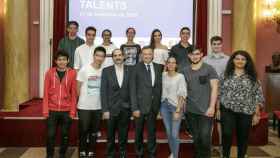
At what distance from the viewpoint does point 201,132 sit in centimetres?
514

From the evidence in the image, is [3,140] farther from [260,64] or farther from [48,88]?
[260,64]

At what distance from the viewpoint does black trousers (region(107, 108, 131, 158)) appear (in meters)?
5.43

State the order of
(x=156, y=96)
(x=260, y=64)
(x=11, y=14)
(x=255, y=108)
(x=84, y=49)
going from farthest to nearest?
(x=260, y=64) → (x=11, y=14) → (x=84, y=49) → (x=156, y=96) → (x=255, y=108)

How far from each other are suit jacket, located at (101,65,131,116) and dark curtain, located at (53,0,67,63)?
3745mm

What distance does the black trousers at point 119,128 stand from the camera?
5.43 metres

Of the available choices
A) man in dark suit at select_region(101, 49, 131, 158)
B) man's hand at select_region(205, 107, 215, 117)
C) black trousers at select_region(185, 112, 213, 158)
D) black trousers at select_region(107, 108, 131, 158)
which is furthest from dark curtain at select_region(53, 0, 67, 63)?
man's hand at select_region(205, 107, 215, 117)

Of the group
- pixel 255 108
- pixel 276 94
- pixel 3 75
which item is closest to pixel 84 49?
pixel 255 108

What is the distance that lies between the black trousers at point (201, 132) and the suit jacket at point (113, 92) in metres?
0.80

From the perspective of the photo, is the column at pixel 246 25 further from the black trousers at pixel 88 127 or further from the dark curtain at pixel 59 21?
the black trousers at pixel 88 127

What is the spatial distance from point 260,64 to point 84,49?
454 cm

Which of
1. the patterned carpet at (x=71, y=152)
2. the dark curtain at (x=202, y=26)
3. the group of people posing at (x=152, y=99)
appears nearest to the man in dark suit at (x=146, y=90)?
the group of people posing at (x=152, y=99)

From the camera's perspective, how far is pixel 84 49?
6230 mm

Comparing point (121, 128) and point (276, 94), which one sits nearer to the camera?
point (121, 128)

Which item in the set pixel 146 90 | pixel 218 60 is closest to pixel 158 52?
pixel 218 60
